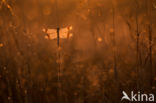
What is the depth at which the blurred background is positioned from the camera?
1416 mm

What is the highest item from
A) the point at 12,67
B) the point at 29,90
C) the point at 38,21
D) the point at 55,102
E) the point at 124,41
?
the point at 38,21

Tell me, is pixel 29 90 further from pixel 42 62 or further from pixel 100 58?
pixel 100 58

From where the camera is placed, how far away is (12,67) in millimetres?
1729


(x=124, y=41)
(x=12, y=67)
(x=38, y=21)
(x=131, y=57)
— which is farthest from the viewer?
(x=38, y=21)

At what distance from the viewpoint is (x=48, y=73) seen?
1749mm

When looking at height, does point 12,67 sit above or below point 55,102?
above

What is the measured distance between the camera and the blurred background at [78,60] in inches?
55.7

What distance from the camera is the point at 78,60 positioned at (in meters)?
1.85

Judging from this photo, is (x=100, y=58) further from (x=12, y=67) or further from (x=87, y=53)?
(x=12, y=67)

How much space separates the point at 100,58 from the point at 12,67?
0.74 meters

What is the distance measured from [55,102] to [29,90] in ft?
0.67

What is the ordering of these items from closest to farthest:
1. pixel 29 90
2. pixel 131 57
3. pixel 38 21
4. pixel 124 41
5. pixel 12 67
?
pixel 29 90
pixel 12 67
pixel 131 57
pixel 124 41
pixel 38 21

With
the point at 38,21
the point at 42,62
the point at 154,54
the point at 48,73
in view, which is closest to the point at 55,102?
the point at 48,73

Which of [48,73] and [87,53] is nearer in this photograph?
[48,73]
